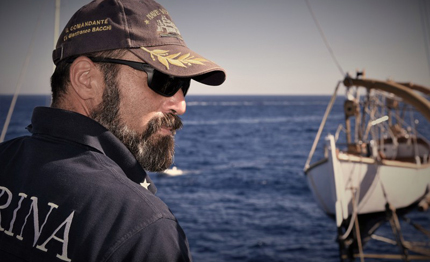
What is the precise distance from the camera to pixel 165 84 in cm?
154

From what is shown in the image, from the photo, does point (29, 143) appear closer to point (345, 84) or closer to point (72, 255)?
point (72, 255)

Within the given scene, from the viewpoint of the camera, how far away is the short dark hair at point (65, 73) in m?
1.46

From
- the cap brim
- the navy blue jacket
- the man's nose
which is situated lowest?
the navy blue jacket

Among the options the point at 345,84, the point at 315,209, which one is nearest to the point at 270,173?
the point at 315,209

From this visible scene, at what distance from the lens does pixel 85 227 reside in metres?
0.96

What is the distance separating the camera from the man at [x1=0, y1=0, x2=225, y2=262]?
961mm

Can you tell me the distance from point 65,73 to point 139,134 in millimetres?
404

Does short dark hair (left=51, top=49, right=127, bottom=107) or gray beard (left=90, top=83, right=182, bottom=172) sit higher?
short dark hair (left=51, top=49, right=127, bottom=107)

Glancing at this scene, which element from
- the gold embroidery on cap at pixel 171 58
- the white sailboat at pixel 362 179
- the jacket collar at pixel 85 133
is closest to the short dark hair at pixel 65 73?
the gold embroidery on cap at pixel 171 58

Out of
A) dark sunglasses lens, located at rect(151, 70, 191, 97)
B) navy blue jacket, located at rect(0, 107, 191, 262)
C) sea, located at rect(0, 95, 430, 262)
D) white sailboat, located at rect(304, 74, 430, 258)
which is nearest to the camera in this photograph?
navy blue jacket, located at rect(0, 107, 191, 262)

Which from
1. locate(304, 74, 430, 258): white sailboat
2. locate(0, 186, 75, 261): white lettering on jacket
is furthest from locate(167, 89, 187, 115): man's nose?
locate(304, 74, 430, 258): white sailboat

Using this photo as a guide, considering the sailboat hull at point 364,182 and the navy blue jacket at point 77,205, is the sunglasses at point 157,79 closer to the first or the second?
the navy blue jacket at point 77,205

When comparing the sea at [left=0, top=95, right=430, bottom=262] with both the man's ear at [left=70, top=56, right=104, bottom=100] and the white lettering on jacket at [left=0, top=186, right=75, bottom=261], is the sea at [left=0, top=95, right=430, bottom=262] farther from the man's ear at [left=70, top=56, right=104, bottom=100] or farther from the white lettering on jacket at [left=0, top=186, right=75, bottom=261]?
the white lettering on jacket at [left=0, top=186, right=75, bottom=261]

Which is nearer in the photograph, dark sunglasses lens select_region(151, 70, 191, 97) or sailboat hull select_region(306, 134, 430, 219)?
dark sunglasses lens select_region(151, 70, 191, 97)
